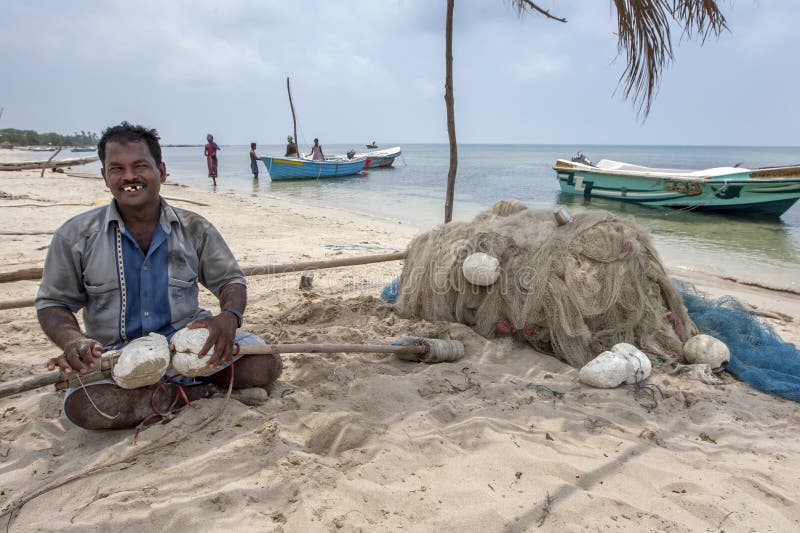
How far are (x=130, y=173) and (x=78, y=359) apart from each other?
2.68 ft

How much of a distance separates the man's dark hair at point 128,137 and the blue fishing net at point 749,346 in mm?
3586

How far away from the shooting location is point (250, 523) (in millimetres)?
1562

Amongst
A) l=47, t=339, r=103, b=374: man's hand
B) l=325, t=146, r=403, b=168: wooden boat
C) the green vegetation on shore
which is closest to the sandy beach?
l=47, t=339, r=103, b=374: man's hand

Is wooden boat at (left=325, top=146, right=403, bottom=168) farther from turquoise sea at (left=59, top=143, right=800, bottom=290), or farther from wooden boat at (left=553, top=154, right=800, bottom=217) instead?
wooden boat at (left=553, top=154, right=800, bottom=217)

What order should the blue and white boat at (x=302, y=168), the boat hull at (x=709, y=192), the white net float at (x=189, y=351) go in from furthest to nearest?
the blue and white boat at (x=302, y=168)
the boat hull at (x=709, y=192)
the white net float at (x=189, y=351)

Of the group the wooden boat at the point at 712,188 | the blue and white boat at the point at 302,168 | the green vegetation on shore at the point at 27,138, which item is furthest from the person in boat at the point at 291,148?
the green vegetation on shore at the point at 27,138

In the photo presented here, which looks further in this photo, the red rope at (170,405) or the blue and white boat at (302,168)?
the blue and white boat at (302,168)

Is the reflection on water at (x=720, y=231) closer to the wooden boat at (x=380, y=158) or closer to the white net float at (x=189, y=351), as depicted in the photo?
the white net float at (x=189, y=351)

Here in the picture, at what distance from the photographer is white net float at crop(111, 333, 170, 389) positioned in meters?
1.89

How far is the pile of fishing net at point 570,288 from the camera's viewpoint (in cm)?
310

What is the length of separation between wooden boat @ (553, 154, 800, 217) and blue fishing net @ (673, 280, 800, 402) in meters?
9.41

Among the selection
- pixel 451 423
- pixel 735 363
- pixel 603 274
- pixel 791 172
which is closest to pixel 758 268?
pixel 791 172

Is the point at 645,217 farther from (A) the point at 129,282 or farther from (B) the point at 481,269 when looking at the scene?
(A) the point at 129,282

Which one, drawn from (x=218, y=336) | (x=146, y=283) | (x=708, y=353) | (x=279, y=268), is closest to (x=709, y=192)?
(x=708, y=353)
